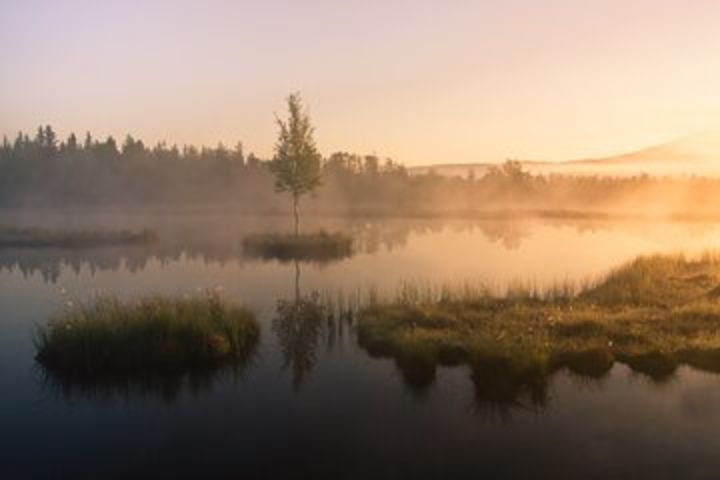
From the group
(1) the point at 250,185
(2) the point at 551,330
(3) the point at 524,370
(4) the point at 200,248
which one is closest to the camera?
(3) the point at 524,370

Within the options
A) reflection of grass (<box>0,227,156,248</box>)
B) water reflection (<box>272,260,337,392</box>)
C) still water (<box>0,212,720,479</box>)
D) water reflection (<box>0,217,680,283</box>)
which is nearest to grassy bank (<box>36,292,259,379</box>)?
still water (<box>0,212,720,479</box>)

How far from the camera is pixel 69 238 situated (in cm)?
6266

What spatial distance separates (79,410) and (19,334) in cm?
981

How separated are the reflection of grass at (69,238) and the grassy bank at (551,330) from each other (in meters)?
40.6

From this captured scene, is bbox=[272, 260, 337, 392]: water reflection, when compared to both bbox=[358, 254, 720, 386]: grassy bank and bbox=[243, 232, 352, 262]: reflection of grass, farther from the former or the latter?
bbox=[243, 232, 352, 262]: reflection of grass

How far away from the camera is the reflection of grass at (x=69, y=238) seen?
201 ft

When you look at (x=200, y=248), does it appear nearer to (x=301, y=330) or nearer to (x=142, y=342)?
(x=301, y=330)

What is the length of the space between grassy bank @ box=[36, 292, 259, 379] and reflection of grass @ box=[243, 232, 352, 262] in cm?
2693

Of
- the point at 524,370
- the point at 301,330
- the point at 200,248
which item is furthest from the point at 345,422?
the point at 200,248

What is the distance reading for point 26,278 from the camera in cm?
4081

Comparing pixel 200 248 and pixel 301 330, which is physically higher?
pixel 200 248

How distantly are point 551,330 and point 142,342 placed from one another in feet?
43.1

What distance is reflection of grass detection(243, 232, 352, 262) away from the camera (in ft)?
170

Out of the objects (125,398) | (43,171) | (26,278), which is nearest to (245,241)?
(26,278)
